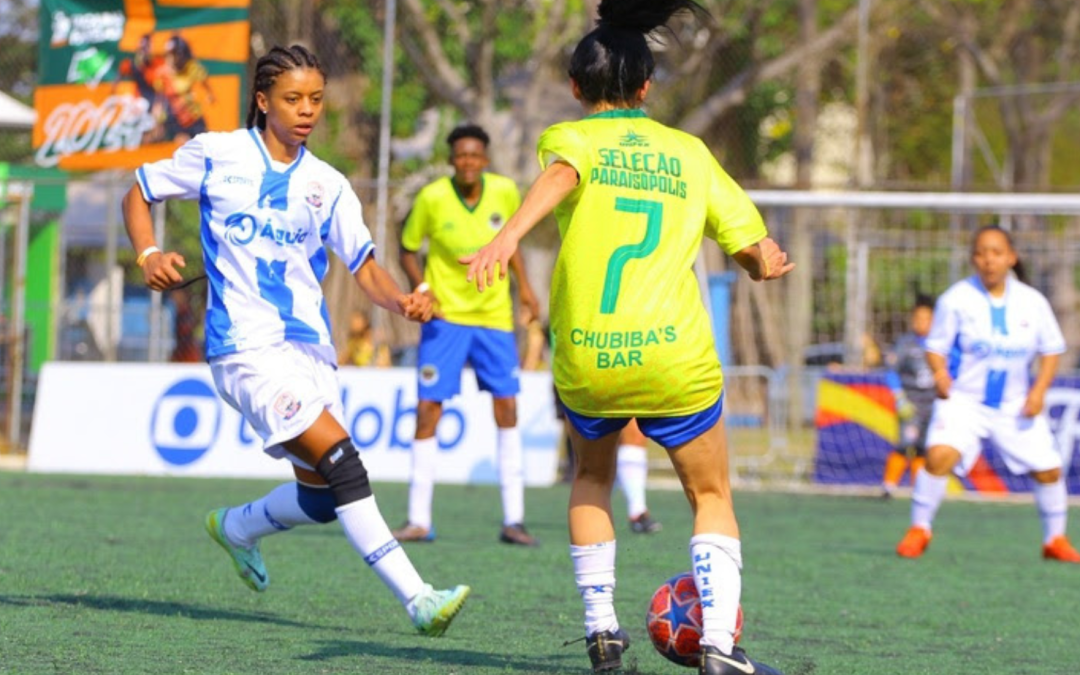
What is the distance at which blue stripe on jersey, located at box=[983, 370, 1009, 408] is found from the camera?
35.1 feet

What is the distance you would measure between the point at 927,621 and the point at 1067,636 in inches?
22.9

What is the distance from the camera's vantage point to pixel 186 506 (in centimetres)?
1252

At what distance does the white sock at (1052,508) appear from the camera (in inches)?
421

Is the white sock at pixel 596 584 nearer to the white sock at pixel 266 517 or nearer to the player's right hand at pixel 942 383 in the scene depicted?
the white sock at pixel 266 517

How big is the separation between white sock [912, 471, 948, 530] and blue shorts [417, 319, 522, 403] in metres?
2.41

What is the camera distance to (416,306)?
6.27 m

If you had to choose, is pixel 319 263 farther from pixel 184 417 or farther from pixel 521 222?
pixel 184 417

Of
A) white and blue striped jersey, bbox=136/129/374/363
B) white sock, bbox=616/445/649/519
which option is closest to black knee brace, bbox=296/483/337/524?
white and blue striped jersey, bbox=136/129/374/363

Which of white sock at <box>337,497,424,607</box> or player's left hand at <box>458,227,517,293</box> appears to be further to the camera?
white sock at <box>337,497,424,607</box>

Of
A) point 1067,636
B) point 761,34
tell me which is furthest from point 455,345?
point 761,34

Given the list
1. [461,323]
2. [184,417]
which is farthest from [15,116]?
[461,323]

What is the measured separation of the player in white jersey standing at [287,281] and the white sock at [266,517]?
0.17ft

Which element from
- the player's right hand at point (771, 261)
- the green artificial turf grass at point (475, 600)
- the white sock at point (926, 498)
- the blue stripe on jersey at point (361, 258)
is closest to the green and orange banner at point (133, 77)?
the green artificial turf grass at point (475, 600)

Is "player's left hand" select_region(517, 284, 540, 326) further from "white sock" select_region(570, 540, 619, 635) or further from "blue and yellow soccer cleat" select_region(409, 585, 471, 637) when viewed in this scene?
"white sock" select_region(570, 540, 619, 635)
